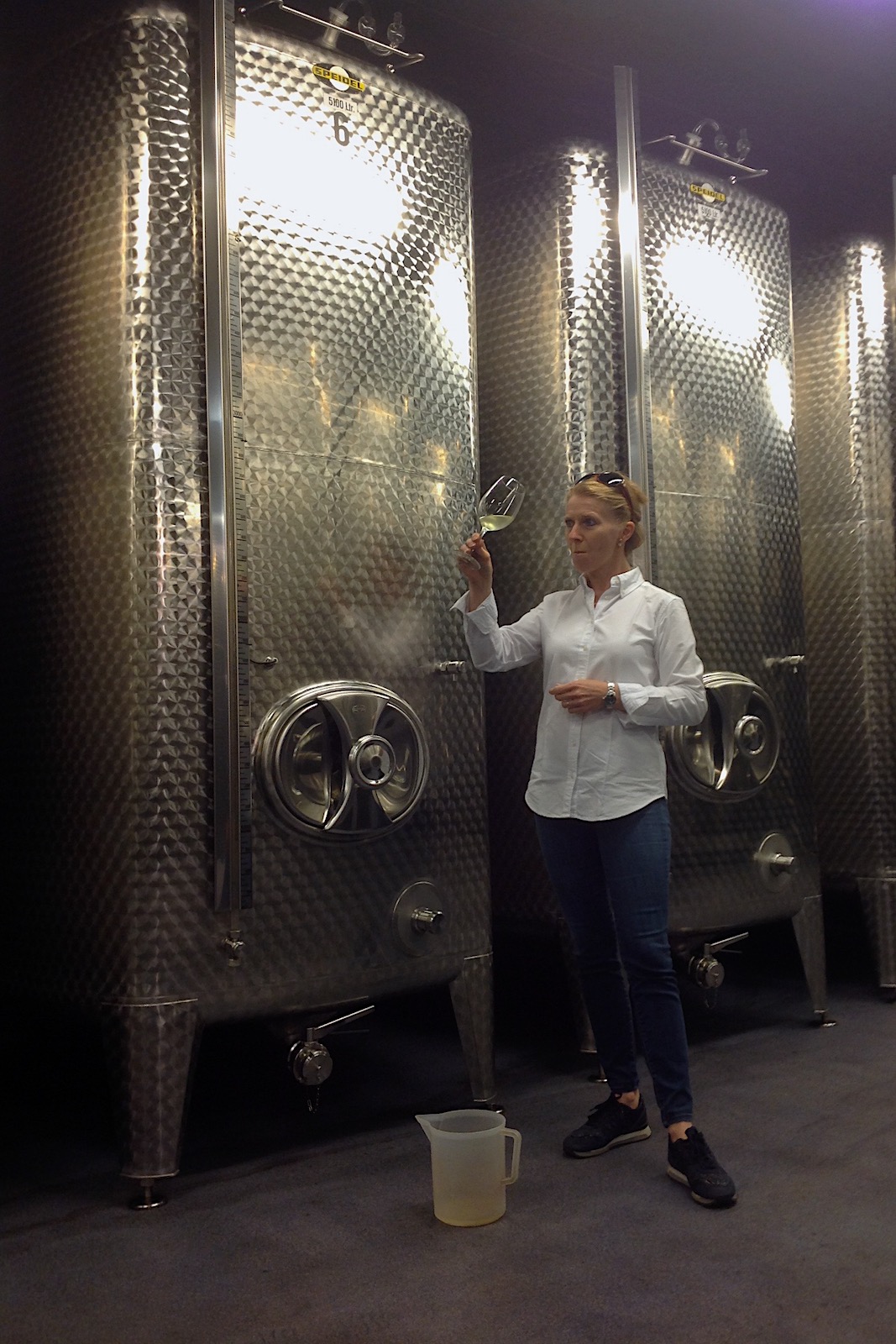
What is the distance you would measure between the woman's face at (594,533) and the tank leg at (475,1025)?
1.16 metres

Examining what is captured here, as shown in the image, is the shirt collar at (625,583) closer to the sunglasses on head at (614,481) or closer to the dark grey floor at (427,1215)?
the sunglasses on head at (614,481)

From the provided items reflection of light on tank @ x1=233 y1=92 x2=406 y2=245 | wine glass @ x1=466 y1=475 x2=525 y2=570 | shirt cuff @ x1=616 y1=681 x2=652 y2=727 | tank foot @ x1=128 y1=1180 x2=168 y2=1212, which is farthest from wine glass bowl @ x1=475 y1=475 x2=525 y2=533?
tank foot @ x1=128 y1=1180 x2=168 y2=1212

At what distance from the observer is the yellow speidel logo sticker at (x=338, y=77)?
10.4ft

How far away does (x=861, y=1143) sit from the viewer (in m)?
3.01

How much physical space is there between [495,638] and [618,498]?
48 cm

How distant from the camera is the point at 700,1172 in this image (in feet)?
8.76

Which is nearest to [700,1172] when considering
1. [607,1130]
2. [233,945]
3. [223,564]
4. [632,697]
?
[607,1130]

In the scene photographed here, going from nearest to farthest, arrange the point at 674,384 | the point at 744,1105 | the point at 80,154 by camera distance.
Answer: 1. the point at 80,154
2. the point at 744,1105
3. the point at 674,384

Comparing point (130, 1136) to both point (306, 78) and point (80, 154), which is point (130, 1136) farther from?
point (306, 78)

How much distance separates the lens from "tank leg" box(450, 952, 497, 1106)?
3336mm

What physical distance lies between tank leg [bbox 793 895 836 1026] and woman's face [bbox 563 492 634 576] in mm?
1807

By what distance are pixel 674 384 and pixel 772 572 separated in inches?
30.3

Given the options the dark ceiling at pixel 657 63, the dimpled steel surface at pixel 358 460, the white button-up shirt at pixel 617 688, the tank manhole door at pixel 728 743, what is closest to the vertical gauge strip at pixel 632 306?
the dark ceiling at pixel 657 63

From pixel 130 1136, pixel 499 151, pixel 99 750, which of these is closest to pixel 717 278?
pixel 499 151
